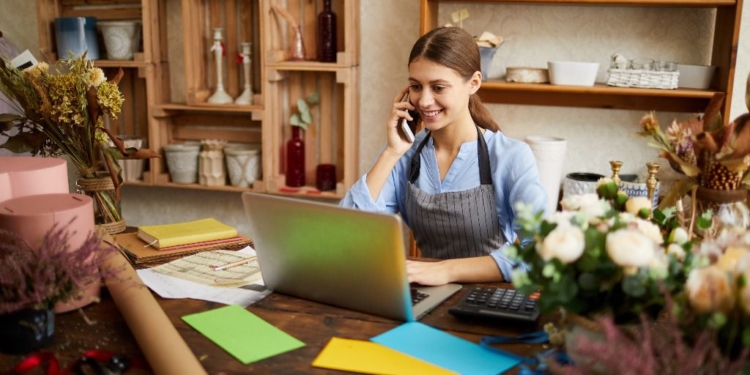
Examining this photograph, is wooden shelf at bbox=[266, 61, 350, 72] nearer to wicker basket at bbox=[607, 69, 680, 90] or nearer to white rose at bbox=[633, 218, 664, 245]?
wicker basket at bbox=[607, 69, 680, 90]

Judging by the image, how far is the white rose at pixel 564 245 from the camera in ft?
3.36

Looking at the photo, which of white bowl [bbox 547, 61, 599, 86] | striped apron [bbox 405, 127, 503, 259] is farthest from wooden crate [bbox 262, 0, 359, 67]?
striped apron [bbox 405, 127, 503, 259]

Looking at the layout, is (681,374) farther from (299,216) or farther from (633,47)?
(633,47)

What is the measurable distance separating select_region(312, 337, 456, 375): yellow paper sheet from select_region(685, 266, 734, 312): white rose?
1.34 feet

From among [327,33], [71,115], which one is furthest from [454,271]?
[327,33]

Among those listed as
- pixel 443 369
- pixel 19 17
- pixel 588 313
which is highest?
pixel 19 17

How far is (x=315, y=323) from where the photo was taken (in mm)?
1382

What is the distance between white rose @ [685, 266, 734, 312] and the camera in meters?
0.93

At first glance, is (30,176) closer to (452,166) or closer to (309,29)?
(452,166)

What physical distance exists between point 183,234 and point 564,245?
46.1 inches

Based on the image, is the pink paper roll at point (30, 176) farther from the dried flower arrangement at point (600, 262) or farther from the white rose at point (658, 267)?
the white rose at point (658, 267)

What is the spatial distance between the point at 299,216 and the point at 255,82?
236cm

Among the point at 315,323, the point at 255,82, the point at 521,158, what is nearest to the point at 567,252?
the point at 315,323

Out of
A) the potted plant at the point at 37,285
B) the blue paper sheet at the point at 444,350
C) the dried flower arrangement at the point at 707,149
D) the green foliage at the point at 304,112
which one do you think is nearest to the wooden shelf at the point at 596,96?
the green foliage at the point at 304,112
